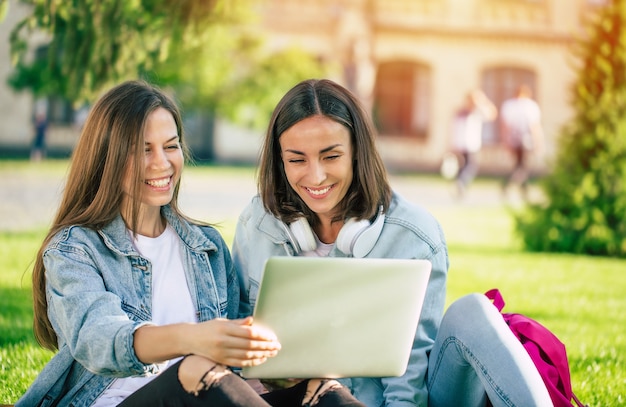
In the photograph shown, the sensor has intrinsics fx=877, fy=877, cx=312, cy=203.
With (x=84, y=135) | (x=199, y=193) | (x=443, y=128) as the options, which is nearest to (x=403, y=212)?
(x=84, y=135)

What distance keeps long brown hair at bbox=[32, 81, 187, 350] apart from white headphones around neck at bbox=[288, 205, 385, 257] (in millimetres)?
561

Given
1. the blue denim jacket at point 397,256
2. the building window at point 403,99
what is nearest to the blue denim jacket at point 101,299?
the blue denim jacket at point 397,256

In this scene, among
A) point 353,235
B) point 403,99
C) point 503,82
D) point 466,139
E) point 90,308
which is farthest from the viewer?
point 403,99

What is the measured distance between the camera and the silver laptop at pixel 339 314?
7.29 feet

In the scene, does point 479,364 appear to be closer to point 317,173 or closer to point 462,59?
point 317,173

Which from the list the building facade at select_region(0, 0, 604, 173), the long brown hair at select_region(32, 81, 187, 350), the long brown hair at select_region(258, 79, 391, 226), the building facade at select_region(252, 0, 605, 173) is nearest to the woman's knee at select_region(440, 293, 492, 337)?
the long brown hair at select_region(258, 79, 391, 226)

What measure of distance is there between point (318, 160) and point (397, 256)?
1.33ft

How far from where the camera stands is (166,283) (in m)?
2.70

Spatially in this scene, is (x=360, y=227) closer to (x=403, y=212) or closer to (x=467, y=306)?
(x=403, y=212)

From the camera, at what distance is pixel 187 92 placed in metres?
18.6

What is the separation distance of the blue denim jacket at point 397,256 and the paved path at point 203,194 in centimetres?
572

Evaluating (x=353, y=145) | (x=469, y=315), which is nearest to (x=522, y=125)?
(x=353, y=145)

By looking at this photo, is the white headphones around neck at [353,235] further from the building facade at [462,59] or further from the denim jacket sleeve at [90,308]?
the building facade at [462,59]

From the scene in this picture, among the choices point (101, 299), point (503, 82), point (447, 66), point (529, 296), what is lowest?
point (529, 296)
